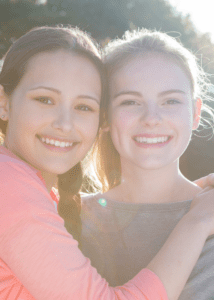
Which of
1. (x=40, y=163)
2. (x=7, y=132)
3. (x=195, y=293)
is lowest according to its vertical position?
(x=195, y=293)

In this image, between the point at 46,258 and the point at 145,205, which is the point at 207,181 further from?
the point at 46,258

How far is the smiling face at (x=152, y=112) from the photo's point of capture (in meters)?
2.02

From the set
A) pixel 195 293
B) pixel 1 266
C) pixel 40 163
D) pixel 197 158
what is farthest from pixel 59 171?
pixel 197 158

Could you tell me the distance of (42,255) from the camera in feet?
4.51

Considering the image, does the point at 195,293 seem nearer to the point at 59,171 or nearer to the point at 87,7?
the point at 59,171

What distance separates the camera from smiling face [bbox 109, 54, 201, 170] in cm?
202

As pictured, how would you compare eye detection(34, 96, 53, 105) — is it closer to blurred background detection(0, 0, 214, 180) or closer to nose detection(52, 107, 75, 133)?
nose detection(52, 107, 75, 133)

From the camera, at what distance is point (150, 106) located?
2.02 metres

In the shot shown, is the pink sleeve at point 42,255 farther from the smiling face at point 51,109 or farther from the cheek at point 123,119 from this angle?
the cheek at point 123,119

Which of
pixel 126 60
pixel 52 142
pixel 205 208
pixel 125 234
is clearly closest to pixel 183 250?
pixel 205 208

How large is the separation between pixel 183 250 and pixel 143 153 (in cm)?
70

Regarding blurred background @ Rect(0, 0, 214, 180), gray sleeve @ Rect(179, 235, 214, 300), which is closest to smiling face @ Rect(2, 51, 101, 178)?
gray sleeve @ Rect(179, 235, 214, 300)

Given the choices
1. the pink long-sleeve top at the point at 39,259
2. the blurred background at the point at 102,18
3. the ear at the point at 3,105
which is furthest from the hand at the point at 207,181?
the blurred background at the point at 102,18

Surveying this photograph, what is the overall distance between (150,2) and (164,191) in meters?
14.2
